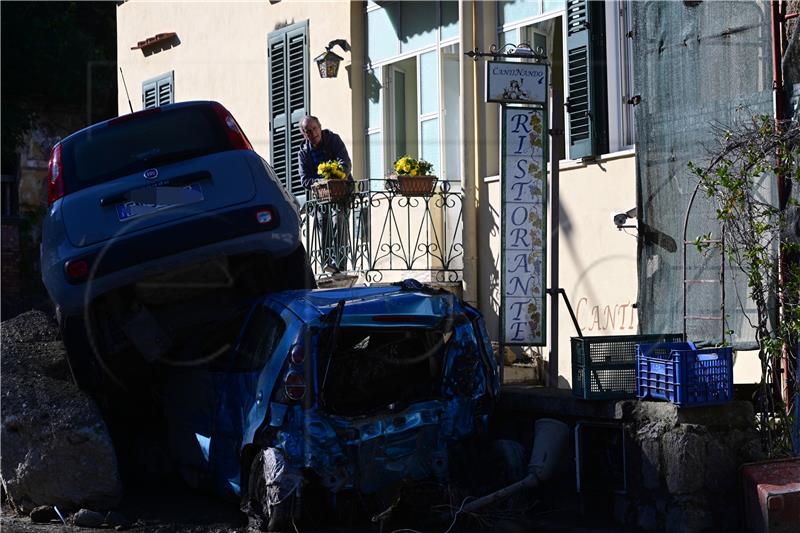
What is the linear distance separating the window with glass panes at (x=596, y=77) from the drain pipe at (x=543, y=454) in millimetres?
4204

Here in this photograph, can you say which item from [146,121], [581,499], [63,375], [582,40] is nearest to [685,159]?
[582,40]

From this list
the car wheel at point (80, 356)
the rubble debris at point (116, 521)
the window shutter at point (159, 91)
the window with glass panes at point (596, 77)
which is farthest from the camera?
the window shutter at point (159, 91)

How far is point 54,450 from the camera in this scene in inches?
375

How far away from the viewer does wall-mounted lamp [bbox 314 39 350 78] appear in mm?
16375

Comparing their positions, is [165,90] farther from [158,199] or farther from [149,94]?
[158,199]

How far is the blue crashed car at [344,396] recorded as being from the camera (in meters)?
8.38

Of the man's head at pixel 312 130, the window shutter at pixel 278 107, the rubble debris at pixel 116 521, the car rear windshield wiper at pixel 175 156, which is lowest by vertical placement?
the rubble debris at pixel 116 521

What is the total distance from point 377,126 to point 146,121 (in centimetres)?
598

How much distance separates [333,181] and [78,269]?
5174 mm

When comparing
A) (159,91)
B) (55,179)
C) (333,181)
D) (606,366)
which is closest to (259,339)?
(55,179)

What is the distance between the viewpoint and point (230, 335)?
1027 centimetres

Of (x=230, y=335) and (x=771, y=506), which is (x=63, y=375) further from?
(x=771, y=506)

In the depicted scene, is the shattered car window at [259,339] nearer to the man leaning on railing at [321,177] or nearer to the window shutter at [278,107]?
the man leaning on railing at [321,177]

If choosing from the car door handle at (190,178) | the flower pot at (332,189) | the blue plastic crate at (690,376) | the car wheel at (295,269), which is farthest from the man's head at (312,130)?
the blue plastic crate at (690,376)
